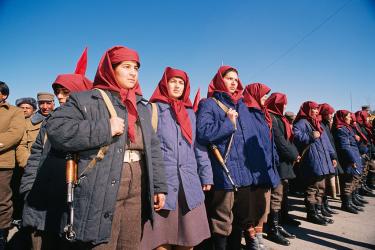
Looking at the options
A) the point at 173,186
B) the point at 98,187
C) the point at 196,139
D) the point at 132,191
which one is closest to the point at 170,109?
the point at 196,139

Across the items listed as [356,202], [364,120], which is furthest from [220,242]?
[364,120]

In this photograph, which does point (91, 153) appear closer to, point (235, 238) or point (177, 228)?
point (177, 228)

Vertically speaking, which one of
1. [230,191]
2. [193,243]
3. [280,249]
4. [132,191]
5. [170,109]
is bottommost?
[280,249]

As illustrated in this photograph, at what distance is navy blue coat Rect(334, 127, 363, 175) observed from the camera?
5836 millimetres

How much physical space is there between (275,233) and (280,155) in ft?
4.49

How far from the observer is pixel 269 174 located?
322cm

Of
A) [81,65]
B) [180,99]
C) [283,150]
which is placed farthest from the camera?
[283,150]

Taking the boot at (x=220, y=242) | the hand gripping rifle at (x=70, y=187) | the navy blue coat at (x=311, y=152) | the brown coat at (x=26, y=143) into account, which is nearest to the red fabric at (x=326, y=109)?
the navy blue coat at (x=311, y=152)

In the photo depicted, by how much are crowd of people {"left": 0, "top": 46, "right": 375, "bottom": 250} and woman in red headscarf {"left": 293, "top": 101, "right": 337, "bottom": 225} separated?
0.14ft

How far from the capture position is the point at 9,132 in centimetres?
344

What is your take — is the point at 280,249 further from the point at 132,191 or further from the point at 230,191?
the point at 132,191

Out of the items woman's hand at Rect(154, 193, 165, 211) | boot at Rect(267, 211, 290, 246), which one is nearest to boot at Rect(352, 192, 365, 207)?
boot at Rect(267, 211, 290, 246)

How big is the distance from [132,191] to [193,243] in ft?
3.25

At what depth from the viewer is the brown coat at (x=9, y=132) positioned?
3385 millimetres
